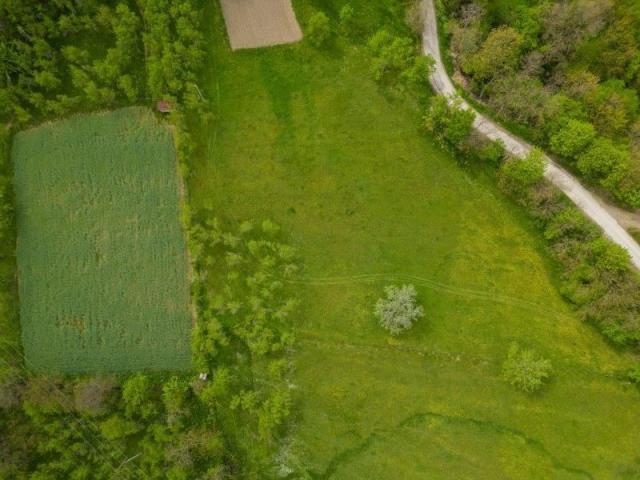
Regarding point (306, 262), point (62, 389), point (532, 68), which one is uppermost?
point (532, 68)

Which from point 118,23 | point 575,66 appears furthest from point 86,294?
point 575,66

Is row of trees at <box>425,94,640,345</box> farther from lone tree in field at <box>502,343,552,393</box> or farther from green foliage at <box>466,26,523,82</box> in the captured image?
lone tree in field at <box>502,343,552,393</box>

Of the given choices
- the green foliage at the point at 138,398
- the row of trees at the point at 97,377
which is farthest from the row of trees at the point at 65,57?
the green foliage at the point at 138,398

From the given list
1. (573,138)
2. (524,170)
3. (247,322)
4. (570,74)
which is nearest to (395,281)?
(247,322)

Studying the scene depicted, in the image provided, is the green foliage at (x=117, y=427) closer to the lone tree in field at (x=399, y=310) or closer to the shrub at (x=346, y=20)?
the lone tree in field at (x=399, y=310)

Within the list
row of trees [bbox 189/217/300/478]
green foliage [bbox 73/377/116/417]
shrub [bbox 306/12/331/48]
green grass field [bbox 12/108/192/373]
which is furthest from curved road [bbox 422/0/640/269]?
green foliage [bbox 73/377/116/417]

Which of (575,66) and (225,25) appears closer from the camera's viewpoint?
(575,66)

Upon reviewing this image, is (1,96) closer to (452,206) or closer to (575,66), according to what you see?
(452,206)
